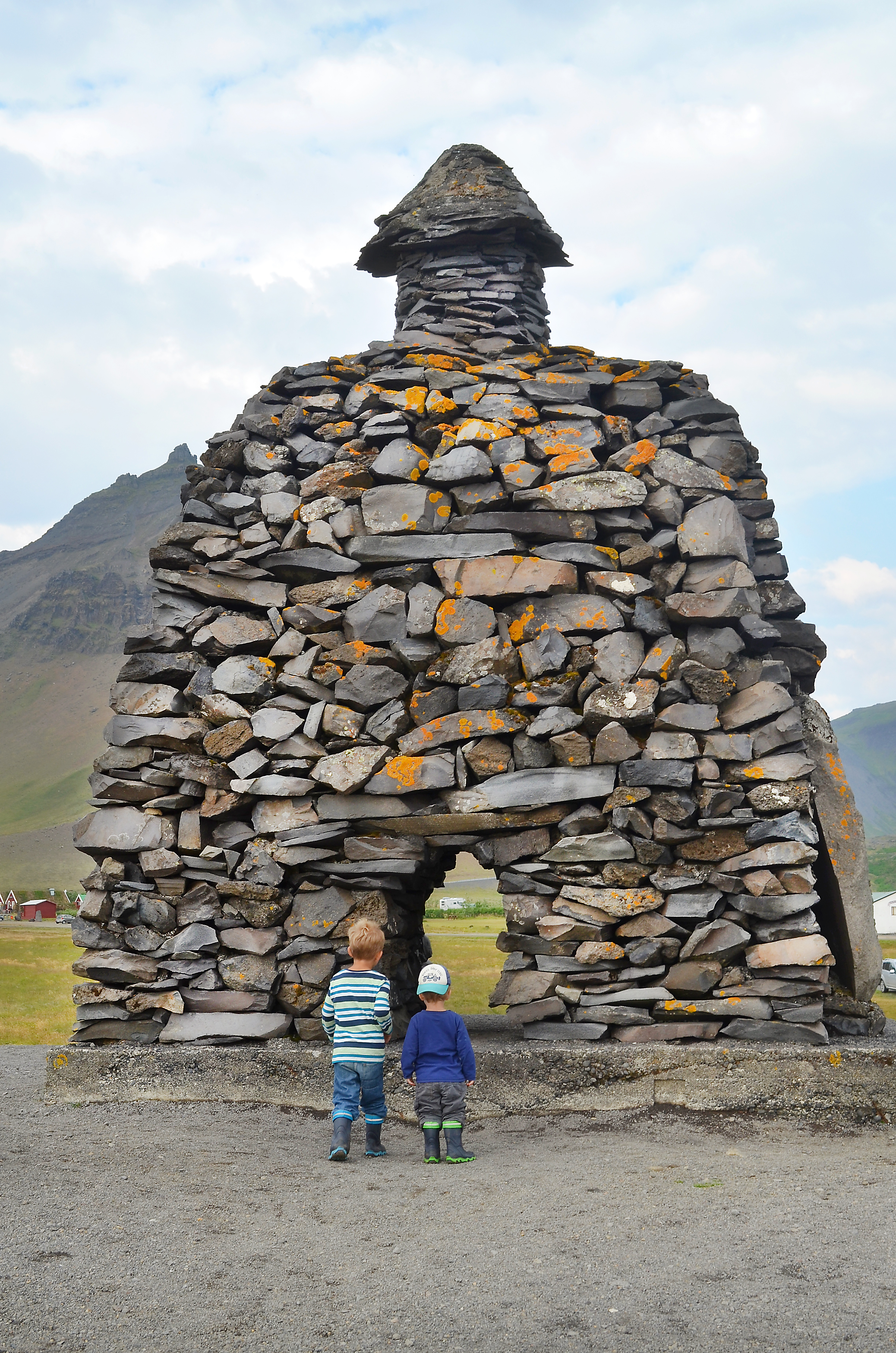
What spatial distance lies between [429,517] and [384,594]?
29.6 inches

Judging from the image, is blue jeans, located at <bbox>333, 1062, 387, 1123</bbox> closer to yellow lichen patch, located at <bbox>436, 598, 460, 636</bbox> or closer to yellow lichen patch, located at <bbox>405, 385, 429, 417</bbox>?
yellow lichen patch, located at <bbox>436, 598, 460, 636</bbox>

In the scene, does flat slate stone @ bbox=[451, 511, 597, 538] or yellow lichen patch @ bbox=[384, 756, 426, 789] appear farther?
flat slate stone @ bbox=[451, 511, 597, 538]

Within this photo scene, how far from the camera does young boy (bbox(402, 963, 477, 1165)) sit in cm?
539

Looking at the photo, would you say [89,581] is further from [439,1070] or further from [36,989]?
[439,1070]

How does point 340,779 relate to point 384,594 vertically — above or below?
below

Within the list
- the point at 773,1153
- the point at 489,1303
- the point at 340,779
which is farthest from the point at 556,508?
the point at 489,1303

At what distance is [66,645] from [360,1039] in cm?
17637

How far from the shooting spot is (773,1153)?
5355 millimetres

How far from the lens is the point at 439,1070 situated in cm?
542

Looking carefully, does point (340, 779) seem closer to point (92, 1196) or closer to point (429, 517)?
point (429, 517)

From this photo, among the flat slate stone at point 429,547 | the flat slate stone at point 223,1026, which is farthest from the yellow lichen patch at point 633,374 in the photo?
the flat slate stone at point 223,1026

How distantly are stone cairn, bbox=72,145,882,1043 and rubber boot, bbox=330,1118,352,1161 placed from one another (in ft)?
4.68

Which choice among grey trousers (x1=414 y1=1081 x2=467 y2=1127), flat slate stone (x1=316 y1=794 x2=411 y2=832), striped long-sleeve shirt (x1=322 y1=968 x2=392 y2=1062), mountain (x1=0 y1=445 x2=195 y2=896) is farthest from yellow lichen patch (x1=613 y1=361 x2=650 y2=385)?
mountain (x1=0 y1=445 x2=195 y2=896)

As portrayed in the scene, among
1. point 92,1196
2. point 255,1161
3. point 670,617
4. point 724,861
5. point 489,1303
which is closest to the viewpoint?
point 489,1303
